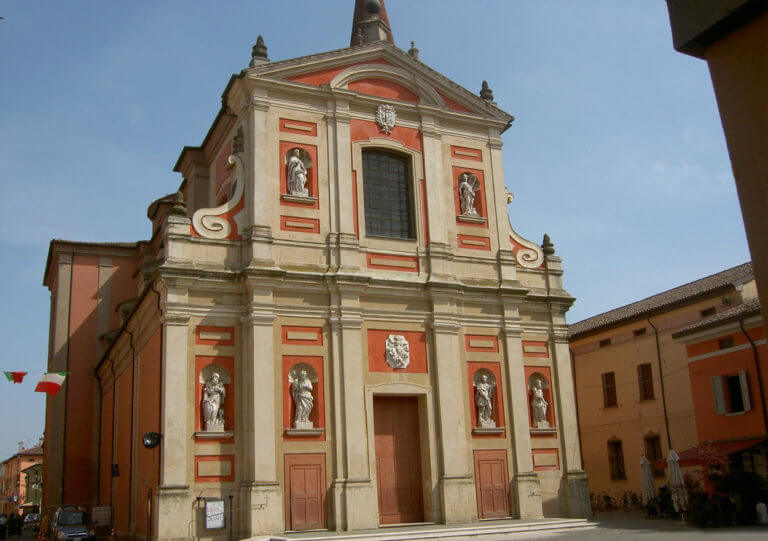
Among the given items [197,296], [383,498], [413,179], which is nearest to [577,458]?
[383,498]

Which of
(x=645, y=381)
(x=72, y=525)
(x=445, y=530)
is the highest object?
(x=645, y=381)

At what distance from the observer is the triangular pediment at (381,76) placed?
21.5 metres

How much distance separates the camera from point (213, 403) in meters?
18.3

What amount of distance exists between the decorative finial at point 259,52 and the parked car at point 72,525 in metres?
14.7

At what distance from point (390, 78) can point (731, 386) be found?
13.6 m

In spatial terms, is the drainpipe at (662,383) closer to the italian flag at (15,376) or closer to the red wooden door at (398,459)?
the red wooden door at (398,459)

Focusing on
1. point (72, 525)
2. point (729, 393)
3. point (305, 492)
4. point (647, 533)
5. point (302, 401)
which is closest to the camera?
point (647, 533)

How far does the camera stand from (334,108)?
21594 mm

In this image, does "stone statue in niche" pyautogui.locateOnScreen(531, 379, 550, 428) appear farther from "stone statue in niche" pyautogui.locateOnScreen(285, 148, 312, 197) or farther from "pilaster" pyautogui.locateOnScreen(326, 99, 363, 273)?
"stone statue in niche" pyautogui.locateOnScreen(285, 148, 312, 197)

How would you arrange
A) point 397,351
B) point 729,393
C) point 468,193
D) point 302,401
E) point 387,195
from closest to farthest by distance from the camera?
1. point 302,401
2. point 397,351
3. point 387,195
4. point 468,193
5. point 729,393

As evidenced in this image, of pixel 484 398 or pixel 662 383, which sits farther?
pixel 662 383

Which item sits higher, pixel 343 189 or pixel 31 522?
pixel 343 189

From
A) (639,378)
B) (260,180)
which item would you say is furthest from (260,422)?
(639,378)

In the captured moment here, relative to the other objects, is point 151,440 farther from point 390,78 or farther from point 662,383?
point 662,383
